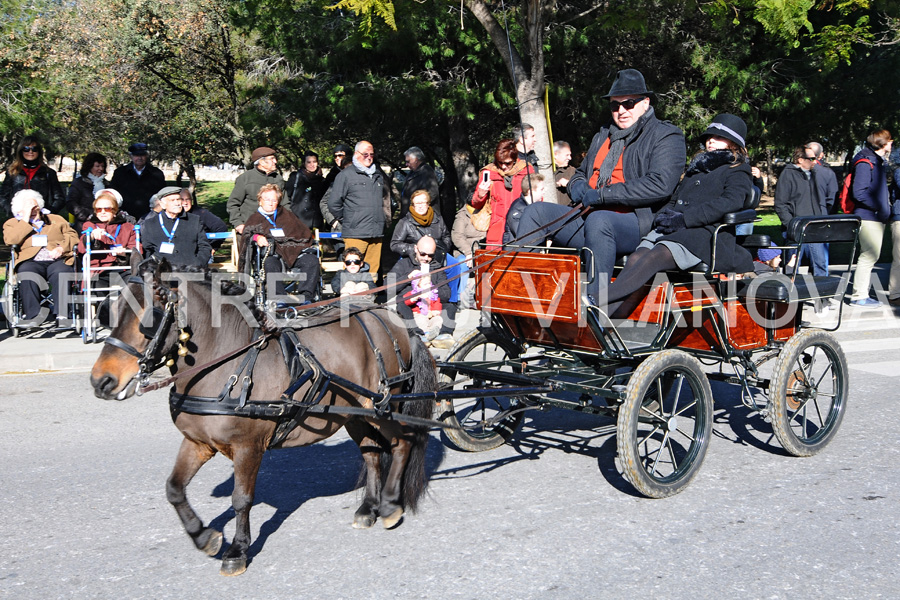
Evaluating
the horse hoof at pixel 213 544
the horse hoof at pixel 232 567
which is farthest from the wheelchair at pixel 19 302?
the horse hoof at pixel 232 567

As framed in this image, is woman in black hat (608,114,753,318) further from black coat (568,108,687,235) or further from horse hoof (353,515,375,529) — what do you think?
horse hoof (353,515,375,529)

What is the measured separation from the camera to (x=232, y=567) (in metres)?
4.26

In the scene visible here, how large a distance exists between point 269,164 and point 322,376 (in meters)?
7.48

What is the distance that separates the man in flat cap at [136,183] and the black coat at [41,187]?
0.73m

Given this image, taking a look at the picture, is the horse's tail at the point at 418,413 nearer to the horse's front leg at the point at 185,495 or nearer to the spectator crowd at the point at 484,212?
the spectator crowd at the point at 484,212

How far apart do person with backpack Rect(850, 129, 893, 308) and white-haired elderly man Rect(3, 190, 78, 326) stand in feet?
33.4

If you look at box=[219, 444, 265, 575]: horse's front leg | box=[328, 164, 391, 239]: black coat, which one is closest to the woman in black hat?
box=[219, 444, 265, 575]: horse's front leg

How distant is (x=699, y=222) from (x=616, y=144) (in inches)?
31.6

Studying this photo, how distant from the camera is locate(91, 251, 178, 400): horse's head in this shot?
156 inches

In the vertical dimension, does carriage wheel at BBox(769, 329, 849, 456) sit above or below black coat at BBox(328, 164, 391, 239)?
below

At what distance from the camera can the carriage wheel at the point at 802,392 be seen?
575 centimetres

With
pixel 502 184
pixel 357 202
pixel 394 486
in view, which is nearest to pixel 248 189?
pixel 357 202

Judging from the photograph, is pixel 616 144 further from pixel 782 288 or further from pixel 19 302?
pixel 19 302

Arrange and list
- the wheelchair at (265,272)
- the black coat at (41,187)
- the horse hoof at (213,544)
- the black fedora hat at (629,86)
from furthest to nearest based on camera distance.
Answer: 1. the black coat at (41,187)
2. the wheelchair at (265,272)
3. the black fedora hat at (629,86)
4. the horse hoof at (213,544)
